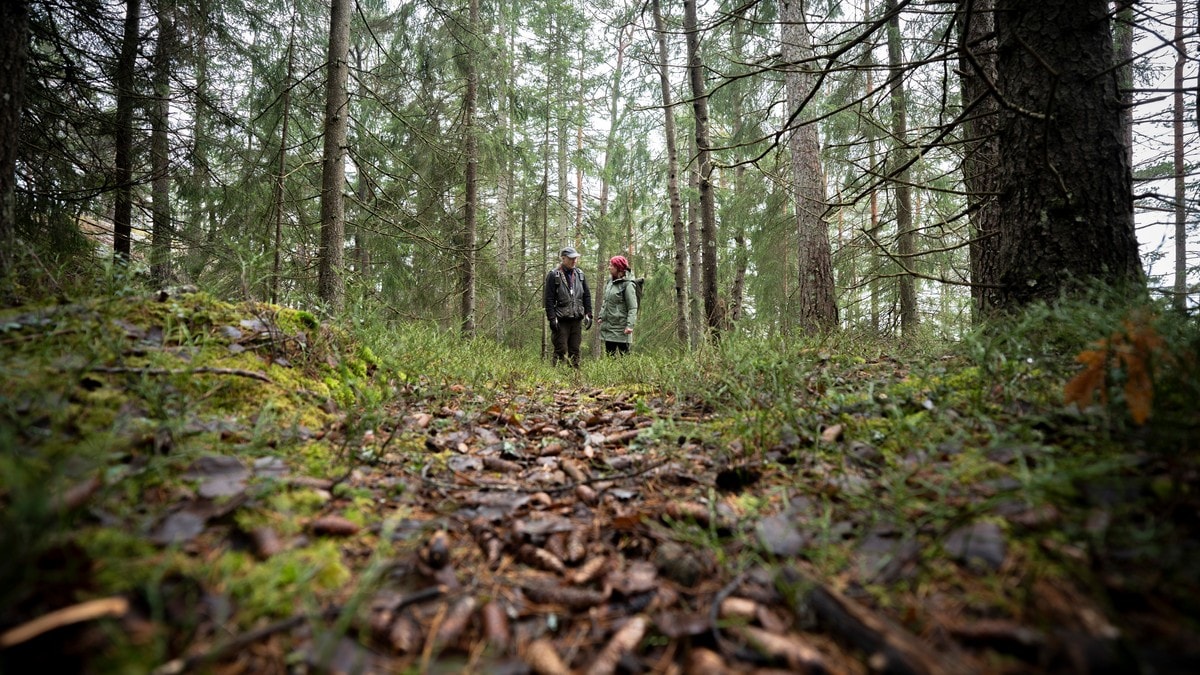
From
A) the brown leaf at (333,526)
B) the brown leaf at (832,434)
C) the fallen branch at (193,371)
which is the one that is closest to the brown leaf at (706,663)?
the brown leaf at (333,526)

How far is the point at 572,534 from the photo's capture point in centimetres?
172

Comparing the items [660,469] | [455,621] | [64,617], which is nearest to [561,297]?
[660,469]

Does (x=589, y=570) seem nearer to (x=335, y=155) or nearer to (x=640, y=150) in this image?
(x=335, y=155)

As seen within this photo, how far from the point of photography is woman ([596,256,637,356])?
28.0 ft

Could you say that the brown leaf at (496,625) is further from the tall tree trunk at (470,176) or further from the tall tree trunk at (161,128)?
the tall tree trunk at (470,176)

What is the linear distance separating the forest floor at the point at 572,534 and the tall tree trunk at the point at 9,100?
0.88 metres

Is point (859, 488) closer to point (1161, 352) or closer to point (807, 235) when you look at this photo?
point (1161, 352)

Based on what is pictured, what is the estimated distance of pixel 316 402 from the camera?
2.63 m

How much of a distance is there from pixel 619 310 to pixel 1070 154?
645 cm

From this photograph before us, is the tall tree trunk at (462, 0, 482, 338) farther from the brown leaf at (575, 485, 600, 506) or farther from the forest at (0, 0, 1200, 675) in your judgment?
the brown leaf at (575, 485, 600, 506)

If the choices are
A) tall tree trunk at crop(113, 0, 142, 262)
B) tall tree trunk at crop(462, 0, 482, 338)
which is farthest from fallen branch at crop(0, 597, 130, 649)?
tall tree trunk at crop(462, 0, 482, 338)

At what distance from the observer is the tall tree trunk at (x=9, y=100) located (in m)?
2.51

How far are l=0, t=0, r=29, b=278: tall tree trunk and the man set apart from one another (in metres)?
5.91

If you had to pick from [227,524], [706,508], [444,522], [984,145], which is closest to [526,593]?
[444,522]
